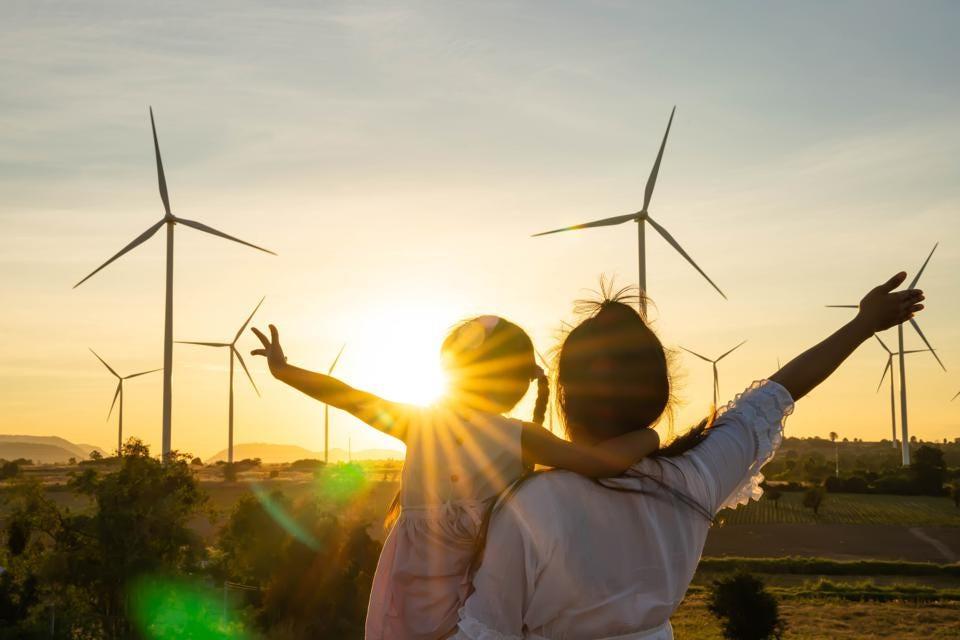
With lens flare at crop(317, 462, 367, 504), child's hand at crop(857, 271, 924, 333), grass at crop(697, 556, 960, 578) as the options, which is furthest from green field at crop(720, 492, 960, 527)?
child's hand at crop(857, 271, 924, 333)

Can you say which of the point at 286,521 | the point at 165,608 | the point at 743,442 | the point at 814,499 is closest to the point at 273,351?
the point at 743,442

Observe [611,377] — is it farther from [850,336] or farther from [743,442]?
[850,336]

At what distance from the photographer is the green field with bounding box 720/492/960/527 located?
343 feet

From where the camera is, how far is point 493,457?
156 inches

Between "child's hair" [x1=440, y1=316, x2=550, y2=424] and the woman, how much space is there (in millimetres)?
715

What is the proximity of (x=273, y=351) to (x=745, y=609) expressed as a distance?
5304cm

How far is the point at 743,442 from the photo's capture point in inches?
168

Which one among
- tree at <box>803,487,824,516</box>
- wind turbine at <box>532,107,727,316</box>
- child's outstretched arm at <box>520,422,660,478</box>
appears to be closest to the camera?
child's outstretched arm at <box>520,422,660,478</box>

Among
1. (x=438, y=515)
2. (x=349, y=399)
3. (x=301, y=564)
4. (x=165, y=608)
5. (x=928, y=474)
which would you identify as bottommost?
(x=165, y=608)

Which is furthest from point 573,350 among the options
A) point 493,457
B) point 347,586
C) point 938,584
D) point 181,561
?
point 938,584

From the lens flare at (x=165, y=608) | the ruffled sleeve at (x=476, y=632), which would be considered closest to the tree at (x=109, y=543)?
the lens flare at (x=165, y=608)

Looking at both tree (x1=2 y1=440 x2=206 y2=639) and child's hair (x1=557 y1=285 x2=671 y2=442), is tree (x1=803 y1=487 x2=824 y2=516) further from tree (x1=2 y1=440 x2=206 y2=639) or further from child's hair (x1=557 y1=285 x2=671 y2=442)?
child's hair (x1=557 y1=285 x2=671 y2=442)

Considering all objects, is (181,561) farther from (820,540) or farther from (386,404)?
(820,540)

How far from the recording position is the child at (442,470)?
3885mm
